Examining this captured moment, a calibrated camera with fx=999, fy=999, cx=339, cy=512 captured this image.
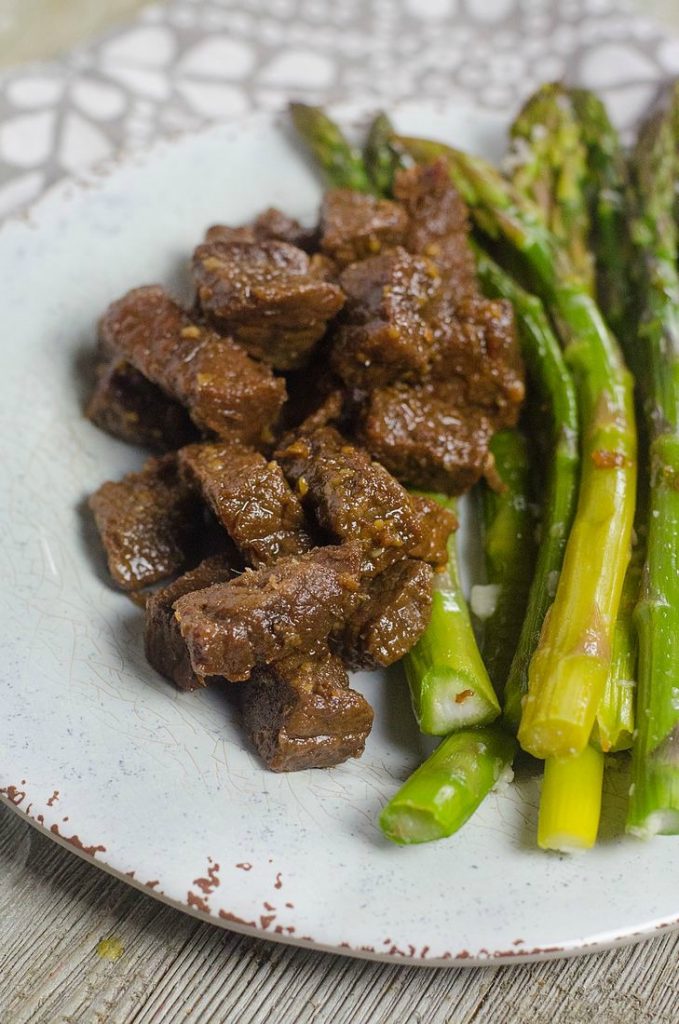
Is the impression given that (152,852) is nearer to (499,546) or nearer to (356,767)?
(356,767)

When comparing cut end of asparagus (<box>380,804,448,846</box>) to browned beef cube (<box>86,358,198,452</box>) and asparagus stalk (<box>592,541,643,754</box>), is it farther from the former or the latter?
browned beef cube (<box>86,358,198,452</box>)

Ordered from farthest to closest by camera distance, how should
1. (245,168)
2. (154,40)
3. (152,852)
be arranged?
(154,40) < (245,168) < (152,852)

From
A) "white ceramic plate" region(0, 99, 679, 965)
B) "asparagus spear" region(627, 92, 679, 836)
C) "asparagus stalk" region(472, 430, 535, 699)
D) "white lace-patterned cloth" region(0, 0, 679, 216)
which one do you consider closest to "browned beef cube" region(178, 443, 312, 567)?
"white ceramic plate" region(0, 99, 679, 965)

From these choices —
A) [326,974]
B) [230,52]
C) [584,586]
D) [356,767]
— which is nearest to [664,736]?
[584,586]

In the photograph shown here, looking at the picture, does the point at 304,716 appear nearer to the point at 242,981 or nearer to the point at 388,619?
the point at 388,619

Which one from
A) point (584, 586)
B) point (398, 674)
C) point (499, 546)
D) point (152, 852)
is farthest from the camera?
point (499, 546)

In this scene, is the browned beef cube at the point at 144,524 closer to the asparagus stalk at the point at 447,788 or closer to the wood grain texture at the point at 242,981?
the wood grain texture at the point at 242,981
